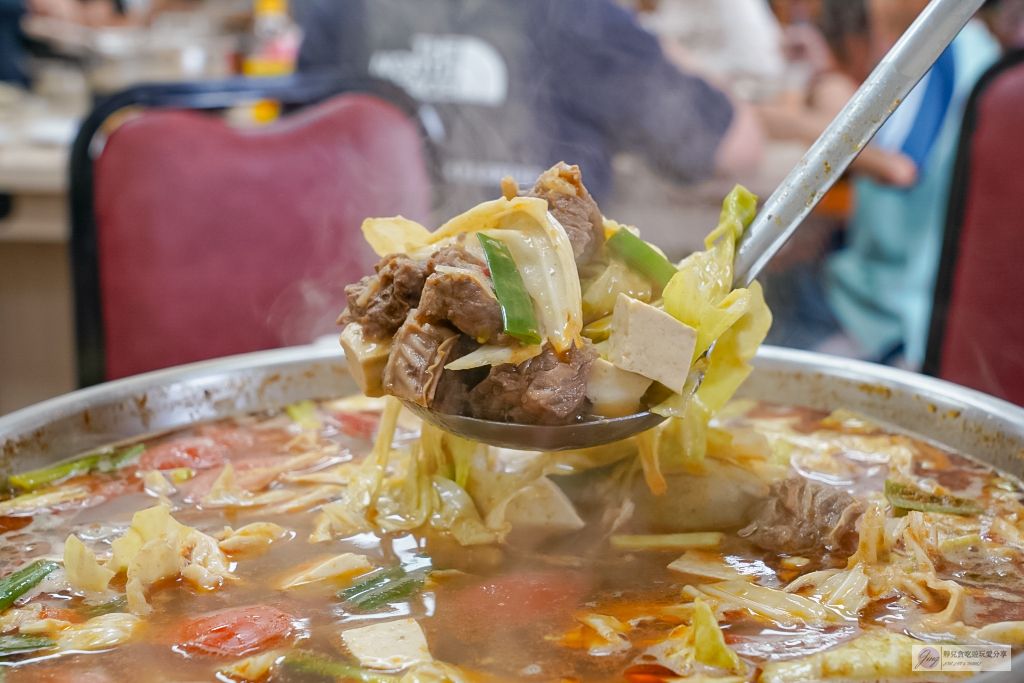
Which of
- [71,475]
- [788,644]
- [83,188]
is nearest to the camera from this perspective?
[788,644]

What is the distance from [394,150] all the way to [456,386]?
2.49m

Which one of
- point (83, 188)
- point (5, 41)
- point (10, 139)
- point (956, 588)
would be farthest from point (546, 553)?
point (5, 41)

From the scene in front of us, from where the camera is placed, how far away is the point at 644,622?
4.45ft

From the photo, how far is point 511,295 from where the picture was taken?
1.40 meters

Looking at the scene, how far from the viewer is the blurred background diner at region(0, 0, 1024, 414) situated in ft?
11.4

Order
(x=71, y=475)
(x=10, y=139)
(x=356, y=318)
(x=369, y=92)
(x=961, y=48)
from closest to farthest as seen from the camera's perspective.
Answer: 1. (x=356, y=318)
2. (x=71, y=475)
3. (x=369, y=92)
4. (x=10, y=139)
5. (x=961, y=48)

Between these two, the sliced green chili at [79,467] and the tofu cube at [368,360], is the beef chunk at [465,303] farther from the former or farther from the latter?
the sliced green chili at [79,467]

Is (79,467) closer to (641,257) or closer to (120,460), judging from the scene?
(120,460)

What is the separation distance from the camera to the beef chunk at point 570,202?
1.55 metres

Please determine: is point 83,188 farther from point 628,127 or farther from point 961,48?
point 961,48

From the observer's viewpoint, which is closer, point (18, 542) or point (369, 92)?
point (18, 542)

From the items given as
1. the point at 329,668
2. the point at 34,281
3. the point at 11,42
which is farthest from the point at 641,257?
the point at 11,42

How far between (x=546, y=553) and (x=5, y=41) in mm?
7118

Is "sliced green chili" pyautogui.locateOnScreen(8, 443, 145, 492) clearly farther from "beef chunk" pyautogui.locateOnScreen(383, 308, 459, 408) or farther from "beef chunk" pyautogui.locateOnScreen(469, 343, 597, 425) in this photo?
"beef chunk" pyautogui.locateOnScreen(469, 343, 597, 425)
